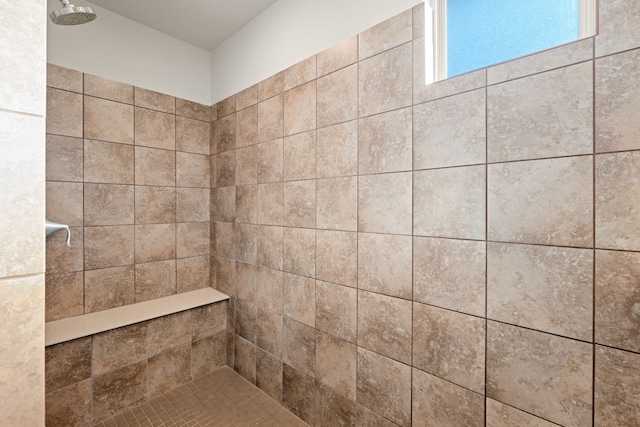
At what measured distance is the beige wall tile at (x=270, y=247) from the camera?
6.47ft

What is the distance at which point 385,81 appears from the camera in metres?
1.42

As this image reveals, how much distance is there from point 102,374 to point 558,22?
2.87 m

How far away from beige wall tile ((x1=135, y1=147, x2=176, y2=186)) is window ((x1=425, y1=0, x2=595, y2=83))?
2039 millimetres

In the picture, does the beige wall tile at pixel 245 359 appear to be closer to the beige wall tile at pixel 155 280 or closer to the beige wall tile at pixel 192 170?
the beige wall tile at pixel 155 280

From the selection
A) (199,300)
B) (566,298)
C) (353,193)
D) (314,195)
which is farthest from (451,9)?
(199,300)

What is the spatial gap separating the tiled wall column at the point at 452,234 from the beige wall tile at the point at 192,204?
83 cm

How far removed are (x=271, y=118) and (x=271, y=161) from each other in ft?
0.98

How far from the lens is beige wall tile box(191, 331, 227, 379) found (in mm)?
2244

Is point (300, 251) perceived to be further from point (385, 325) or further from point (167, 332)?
point (167, 332)

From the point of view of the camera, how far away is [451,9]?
1.31 metres

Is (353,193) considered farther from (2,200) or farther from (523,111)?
(2,200)

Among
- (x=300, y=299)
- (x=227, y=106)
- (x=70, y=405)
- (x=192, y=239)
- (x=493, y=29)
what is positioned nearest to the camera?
(x=493, y=29)

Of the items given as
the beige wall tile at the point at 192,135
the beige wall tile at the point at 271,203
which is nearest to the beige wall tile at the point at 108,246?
the beige wall tile at the point at 192,135

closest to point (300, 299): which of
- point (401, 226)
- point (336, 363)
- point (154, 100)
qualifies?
point (336, 363)
